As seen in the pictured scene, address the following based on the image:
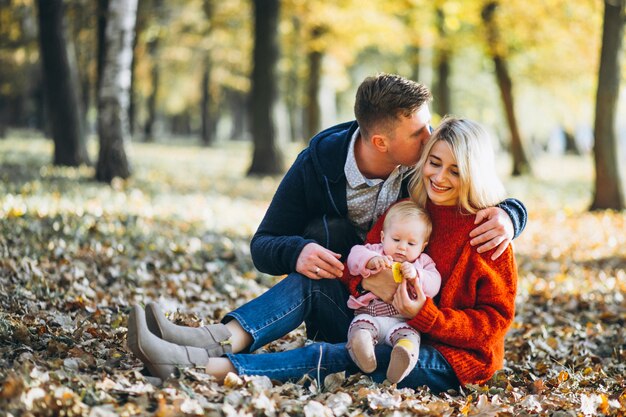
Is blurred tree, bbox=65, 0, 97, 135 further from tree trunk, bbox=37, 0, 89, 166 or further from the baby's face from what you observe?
the baby's face

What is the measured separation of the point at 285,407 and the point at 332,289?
0.90 metres

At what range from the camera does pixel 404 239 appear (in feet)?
11.7

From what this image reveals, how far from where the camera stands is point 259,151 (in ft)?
49.5

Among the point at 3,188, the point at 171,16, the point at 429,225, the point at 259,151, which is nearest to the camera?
the point at 429,225

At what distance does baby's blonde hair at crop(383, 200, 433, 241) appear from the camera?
142 inches

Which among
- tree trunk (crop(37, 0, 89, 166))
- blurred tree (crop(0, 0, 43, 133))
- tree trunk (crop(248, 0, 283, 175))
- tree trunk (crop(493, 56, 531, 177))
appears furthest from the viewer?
tree trunk (crop(493, 56, 531, 177))

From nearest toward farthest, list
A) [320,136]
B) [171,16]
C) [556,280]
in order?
[320,136], [556,280], [171,16]

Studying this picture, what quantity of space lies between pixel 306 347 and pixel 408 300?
596 millimetres

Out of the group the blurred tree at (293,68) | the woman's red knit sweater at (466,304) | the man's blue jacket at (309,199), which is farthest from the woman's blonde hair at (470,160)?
the blurred tree at (293,68)

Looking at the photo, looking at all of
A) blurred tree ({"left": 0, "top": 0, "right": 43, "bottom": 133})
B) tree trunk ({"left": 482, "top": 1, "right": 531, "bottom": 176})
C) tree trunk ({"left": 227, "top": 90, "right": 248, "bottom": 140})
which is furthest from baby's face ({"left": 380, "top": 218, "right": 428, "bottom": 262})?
tree trunk ({"left": 227, "top": 90, "right": 248, "bottom": 140})

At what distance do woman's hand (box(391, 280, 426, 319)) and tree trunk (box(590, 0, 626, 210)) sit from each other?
981 cm

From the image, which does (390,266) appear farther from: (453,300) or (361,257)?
(453,300)

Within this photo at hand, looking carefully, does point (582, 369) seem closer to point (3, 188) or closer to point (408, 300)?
point (408, 300)

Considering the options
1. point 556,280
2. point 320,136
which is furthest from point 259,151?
point 320,136
